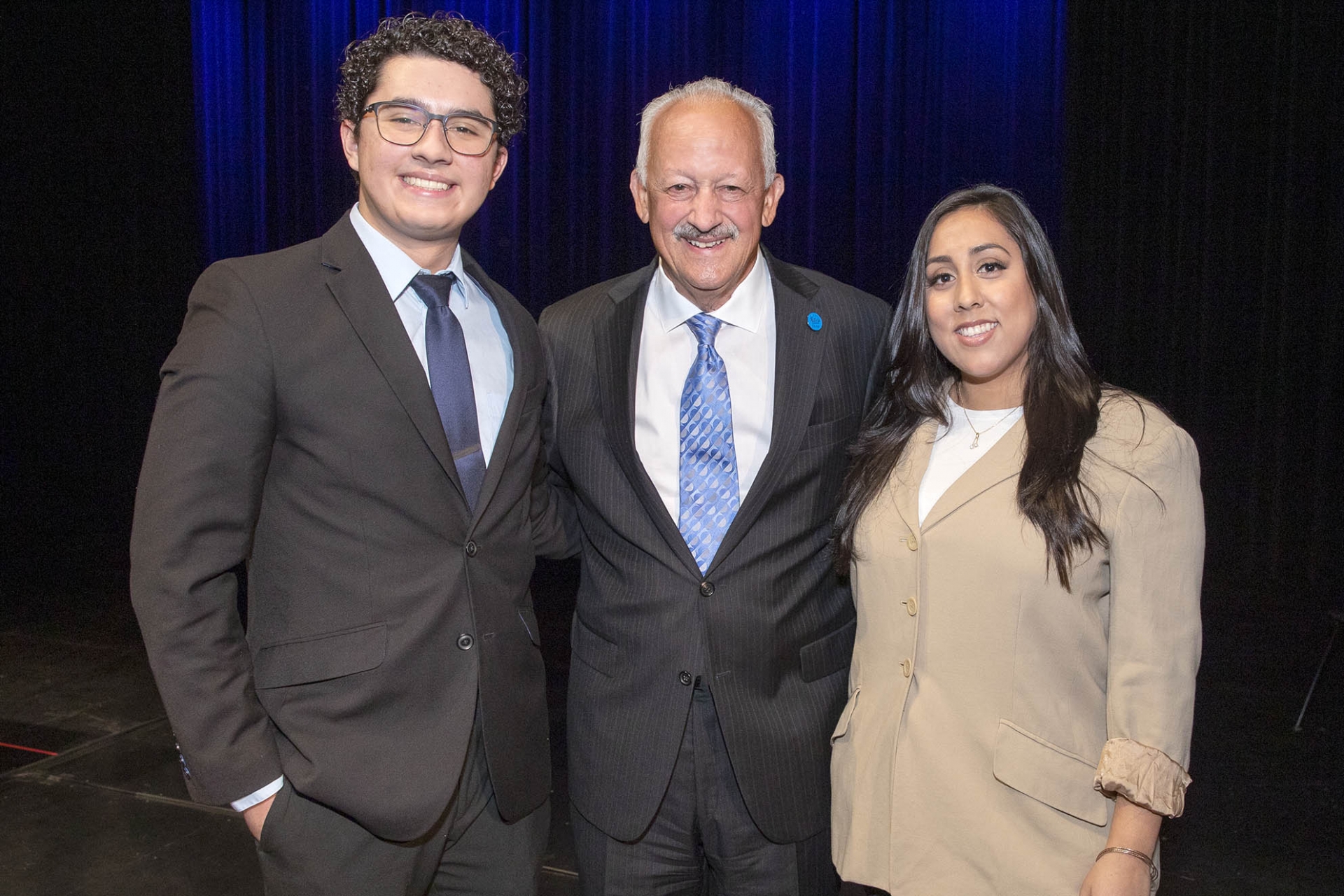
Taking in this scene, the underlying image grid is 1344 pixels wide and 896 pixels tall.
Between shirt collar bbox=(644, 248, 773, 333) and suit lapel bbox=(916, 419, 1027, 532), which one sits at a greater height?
shirt collar bbox=(644, 248, 773, 333)

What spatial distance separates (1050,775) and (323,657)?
1.04 metres

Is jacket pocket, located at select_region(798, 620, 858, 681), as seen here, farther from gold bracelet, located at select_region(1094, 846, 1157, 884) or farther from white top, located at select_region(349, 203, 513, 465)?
white top, located at select_region(349, 203, 513, 465)

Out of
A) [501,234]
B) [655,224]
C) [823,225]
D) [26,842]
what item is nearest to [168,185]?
[501,234]

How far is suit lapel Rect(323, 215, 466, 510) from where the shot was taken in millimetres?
1477

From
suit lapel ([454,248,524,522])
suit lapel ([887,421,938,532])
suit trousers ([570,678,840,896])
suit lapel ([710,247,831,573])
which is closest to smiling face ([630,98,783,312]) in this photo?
suit lapel ([710,247,831,573])

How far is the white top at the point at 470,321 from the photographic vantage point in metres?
1.58

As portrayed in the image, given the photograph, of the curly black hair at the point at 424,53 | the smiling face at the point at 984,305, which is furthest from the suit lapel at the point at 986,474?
the curly black hair at the point at 424,53

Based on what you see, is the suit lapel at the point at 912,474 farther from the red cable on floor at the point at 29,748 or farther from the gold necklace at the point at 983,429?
the red cable on floor at the point at 29,748

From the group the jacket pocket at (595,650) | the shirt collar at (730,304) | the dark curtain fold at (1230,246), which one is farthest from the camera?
the dark curtain fold at (1230,246)

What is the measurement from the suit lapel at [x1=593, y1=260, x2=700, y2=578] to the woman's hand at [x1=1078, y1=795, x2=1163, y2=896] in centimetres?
72

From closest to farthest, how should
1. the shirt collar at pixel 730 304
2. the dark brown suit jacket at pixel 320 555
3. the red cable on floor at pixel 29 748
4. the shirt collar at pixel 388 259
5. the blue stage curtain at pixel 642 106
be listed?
the dark brown suit jacket at pixel 320 555 < the shirt collar at pixel 388 259 < the shirt collar at pixel 730 304 < the red cable on floor at pixel 29 748 < the blue stage curtain at pixel 642 106

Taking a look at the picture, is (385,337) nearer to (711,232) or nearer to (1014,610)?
(711,232)

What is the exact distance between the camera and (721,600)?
5.62 feet

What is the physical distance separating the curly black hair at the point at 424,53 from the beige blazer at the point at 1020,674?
95 cm
